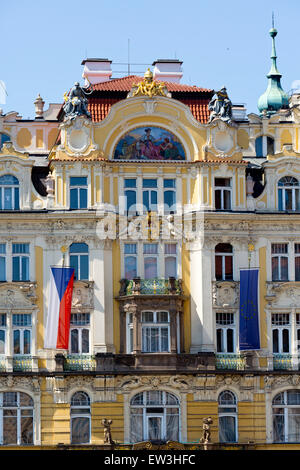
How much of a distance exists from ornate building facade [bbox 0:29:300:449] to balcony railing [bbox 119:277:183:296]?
0.09 metres

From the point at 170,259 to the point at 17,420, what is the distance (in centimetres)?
1017

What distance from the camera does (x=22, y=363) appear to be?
324ft

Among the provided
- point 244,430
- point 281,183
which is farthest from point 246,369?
point 281,183

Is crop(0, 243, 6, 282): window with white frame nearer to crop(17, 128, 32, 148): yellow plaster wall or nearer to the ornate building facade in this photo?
the ornate building facade

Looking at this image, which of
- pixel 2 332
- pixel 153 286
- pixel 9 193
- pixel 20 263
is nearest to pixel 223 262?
pixel 153 286

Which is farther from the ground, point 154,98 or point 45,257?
point 154,98

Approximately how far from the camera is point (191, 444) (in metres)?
97.9

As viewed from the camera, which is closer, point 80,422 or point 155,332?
point 80,422

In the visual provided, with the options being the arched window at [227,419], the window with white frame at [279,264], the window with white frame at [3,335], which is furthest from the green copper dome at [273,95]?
the window with white frame at [3,335]

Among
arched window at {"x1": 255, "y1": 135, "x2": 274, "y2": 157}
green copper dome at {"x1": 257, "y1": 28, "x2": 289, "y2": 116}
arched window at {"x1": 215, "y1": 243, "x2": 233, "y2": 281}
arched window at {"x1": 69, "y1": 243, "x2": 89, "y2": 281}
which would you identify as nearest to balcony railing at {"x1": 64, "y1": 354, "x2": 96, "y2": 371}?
arched window at {"x1": 69, "y1": 243, "x2": 89, "y2": 281}

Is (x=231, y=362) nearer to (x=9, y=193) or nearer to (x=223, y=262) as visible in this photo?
(x=223, y=262)

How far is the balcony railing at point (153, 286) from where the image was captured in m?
99.4

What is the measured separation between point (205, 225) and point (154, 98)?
627 centimetres

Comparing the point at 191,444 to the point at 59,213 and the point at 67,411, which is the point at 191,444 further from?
the point at 59,213
